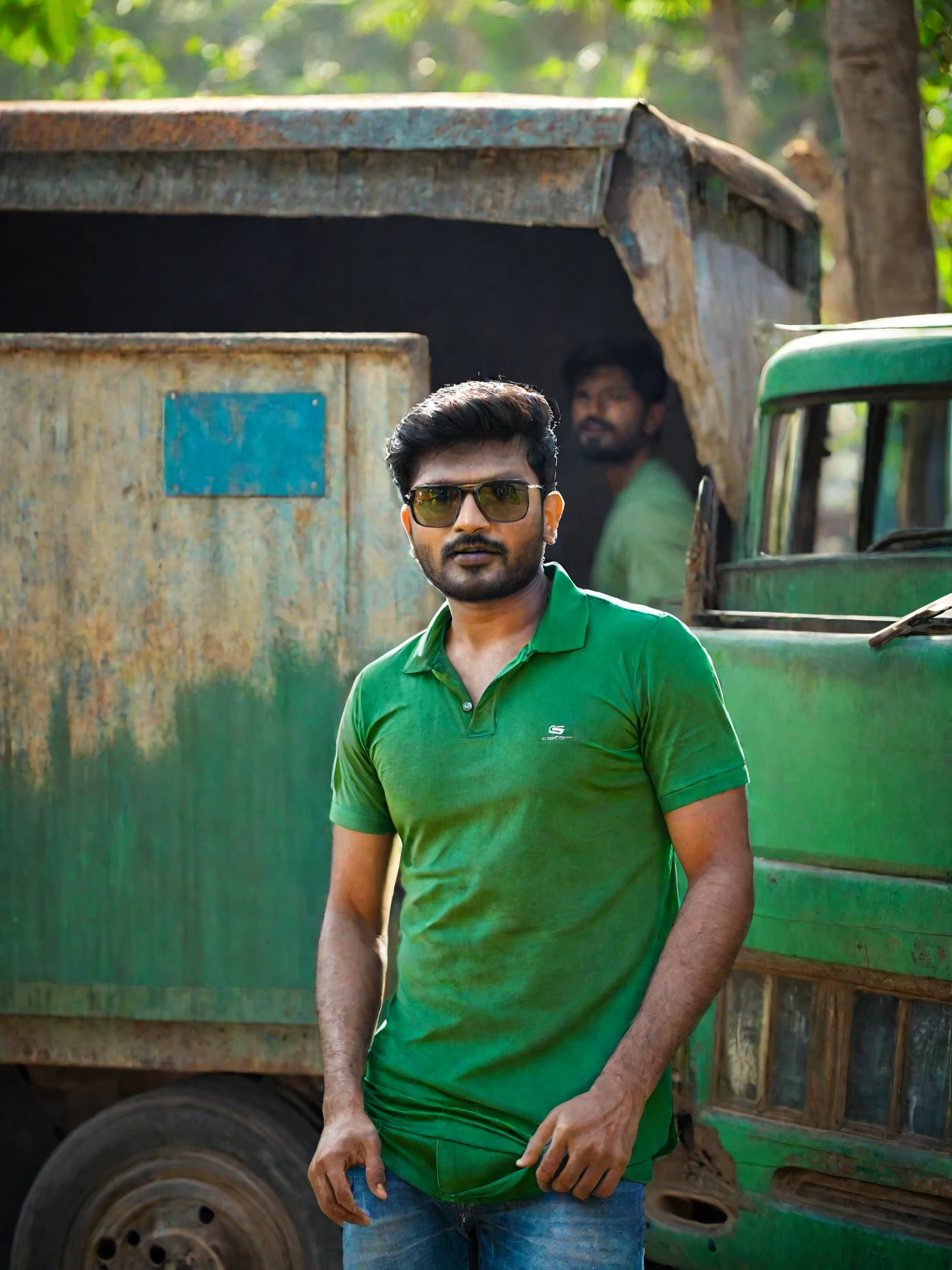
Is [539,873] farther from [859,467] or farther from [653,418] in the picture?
[653,418]

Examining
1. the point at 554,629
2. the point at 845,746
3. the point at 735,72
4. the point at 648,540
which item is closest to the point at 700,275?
the point at 648,540

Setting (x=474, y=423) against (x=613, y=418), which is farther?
(x=613, y=418)

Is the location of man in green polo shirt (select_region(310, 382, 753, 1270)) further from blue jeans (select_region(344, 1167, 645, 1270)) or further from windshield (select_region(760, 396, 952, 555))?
windshield (select_region(760, 396, 952, 555))

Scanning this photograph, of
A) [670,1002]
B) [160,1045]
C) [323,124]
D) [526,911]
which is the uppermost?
[323,124]

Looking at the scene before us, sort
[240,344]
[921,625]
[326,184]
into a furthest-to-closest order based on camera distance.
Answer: [326,184] → [240,344] → [921,625]

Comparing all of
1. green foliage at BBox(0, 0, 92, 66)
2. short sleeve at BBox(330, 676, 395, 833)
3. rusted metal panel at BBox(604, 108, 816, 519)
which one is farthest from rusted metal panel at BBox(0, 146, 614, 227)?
green foliage at BBox(0, 0, 92, 66)

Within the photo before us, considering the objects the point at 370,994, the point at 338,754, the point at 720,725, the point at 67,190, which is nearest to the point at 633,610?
the point at 720,725

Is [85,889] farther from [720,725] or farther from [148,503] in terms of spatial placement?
[720,725]

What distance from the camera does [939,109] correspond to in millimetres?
8086

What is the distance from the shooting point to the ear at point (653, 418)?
521cm

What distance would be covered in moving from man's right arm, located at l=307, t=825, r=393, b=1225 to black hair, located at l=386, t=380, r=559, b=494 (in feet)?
2.14

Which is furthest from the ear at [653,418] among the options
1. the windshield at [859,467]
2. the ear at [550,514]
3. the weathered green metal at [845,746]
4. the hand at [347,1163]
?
the hand at [347,1163]

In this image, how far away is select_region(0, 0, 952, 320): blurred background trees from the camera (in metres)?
7.16

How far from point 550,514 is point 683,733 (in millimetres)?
486
